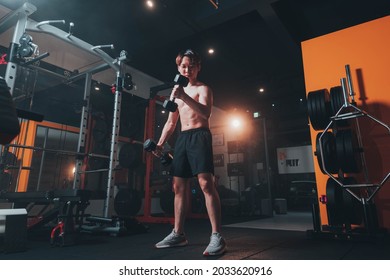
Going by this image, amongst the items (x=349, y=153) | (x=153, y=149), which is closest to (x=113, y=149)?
(x=153, y=149)

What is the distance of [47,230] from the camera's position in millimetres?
2701

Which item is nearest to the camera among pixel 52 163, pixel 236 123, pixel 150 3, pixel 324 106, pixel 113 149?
pixel 324 106

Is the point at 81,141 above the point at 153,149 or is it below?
above

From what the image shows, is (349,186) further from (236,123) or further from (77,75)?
(236,123)

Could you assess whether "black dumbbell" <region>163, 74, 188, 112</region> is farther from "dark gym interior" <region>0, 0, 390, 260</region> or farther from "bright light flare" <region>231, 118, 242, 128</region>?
"bright light flare" <region>231, 118, 242, 128</region>

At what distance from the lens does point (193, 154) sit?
169cm

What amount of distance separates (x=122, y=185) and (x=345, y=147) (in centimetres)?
397

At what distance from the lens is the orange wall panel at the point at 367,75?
2.41 m

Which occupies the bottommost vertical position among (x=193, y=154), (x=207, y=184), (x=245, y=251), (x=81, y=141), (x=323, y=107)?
(x=245, y=251)

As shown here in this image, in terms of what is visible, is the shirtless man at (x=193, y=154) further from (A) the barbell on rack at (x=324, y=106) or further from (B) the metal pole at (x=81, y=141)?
(B) the metal pole at (x=81, y=141)

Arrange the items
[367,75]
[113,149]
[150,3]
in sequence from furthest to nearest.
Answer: [150,3]
[113,149]
[367,75]

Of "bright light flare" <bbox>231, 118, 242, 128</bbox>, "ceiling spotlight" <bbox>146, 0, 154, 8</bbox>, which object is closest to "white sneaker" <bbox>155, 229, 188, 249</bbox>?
"ceiling spotlight" <bbox>146, 0, 154, 8</bbox>

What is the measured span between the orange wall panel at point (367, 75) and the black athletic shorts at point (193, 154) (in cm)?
157

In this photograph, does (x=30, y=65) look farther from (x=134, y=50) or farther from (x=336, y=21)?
(x=336, y=21)
